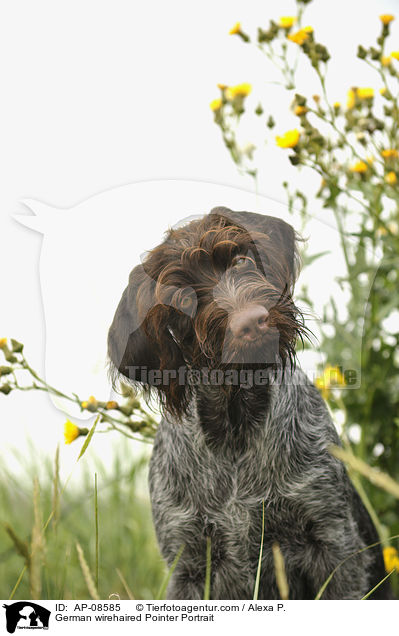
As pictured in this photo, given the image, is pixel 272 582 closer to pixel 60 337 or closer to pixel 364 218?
pixel 60 337

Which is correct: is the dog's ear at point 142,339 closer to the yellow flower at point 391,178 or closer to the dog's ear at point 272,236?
the dog's ear at point 272,236

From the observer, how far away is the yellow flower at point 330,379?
1976 millimetres

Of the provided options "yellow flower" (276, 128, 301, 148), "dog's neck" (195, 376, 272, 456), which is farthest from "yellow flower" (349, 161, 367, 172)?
"dog's neck" (195, 376, 272, 456)

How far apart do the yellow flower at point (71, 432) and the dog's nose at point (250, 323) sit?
63cm

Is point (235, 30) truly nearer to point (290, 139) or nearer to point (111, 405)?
point (290, 139)

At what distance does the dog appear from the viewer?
5.21 ft

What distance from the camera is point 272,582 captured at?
201 centimetres

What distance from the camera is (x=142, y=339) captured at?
1649mm

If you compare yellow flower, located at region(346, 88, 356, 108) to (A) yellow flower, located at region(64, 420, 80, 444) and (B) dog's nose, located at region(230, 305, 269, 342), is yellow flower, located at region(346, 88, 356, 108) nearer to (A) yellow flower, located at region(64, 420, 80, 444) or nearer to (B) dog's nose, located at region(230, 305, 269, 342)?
(B) dog's nose, located at region(230, 305, 269, 342)

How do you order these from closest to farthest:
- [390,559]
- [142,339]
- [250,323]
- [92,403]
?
[250,323] < [142,339] < [92,403] < [390,559]

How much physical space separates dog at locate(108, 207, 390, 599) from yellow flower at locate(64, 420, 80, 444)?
0.25 meters
